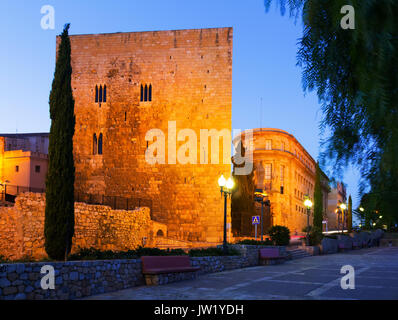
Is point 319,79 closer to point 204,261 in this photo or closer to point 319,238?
point 204,261

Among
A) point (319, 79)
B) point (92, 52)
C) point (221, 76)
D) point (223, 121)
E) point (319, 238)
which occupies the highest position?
point (92, 52)

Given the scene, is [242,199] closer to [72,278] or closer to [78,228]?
[78,228]

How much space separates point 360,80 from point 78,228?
17398mm

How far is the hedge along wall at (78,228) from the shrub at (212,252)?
19.0ft

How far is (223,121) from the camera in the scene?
1074 inches

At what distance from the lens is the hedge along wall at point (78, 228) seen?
690 inches

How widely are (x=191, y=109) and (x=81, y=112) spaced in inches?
310

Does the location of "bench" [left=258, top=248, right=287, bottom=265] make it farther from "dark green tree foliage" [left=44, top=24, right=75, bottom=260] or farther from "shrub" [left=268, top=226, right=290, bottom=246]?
"dark green tree foliage" [left=44, top=24, right=75, bottom=260]

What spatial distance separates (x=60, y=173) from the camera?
1268 cm

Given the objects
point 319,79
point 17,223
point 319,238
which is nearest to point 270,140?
point 319,238

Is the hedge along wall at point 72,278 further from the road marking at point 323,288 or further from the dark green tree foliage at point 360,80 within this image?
the dark green tree foliage at point 360,80

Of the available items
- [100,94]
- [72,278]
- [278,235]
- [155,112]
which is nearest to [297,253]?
[278,235]

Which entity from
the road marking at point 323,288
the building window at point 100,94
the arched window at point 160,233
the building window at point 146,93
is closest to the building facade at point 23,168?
the building window at point 100,94
